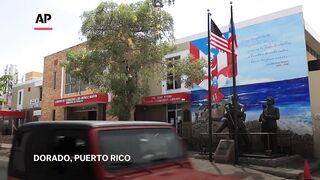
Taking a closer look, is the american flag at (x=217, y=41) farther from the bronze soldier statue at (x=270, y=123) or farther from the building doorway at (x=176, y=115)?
the building doorway at (x=176, y=115)


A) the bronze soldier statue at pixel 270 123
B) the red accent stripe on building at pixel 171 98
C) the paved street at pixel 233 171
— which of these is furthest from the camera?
the red accent stripe on building at pixel 171 98

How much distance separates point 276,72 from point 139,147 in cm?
1492

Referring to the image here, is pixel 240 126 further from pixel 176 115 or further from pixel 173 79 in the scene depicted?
pixel 176 115

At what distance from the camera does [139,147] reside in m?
4.88

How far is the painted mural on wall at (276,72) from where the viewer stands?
58.1 feet

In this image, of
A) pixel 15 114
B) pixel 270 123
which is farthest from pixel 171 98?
pixel 15 114

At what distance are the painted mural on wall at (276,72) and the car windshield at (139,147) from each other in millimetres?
13472

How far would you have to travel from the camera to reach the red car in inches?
177

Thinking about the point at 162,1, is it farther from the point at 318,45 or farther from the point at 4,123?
the point at 4,123

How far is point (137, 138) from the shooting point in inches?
195

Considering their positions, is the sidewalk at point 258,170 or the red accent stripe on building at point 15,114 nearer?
the sidewalk at point 258,170

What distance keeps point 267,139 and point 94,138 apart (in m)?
12.6

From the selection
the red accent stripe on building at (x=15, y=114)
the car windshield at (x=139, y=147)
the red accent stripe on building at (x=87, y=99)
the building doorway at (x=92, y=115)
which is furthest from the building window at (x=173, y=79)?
the red accent stripe on building at (x=15, y=114)

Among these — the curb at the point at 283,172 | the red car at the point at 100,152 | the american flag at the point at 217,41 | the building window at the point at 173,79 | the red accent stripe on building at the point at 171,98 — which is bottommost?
the curb at the point at 283,172
